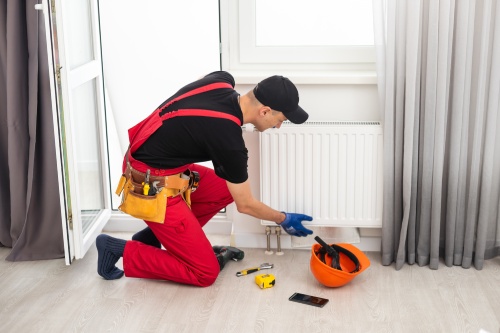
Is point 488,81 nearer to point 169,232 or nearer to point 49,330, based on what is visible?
point 169,232

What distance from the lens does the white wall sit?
11.2ft

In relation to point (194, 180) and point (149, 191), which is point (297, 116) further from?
point (149, 191)

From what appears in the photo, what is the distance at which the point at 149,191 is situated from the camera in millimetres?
3082

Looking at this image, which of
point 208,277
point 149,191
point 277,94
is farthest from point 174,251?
point 277,94

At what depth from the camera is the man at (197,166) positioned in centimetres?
285

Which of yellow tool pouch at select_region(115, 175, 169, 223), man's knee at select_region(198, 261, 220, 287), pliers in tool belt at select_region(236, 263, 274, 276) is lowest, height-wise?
pliers in tool belt at select_region(236, 263, 274, 276)

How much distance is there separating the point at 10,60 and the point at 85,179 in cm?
67

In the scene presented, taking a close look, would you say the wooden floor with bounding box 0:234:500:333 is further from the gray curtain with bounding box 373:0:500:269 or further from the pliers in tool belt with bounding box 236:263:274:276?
the gray curtain with bounding box 373:0:500:269

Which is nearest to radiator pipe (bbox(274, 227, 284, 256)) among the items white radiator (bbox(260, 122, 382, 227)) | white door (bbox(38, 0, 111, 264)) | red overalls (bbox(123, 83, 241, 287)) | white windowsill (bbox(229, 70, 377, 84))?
white radiator (bbox(260, 122, 382, 227))

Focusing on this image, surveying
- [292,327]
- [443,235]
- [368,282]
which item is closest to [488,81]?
[443,235]

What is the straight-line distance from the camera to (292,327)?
2836mm

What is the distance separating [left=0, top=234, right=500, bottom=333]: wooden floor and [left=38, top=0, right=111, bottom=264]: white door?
0.25m

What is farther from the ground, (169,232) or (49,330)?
(169,232)

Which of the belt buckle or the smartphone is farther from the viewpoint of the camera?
the belt buckle
